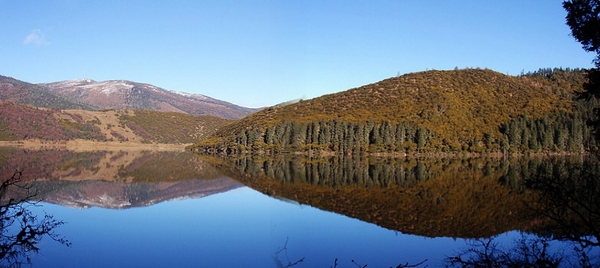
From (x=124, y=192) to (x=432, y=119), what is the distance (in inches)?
4010

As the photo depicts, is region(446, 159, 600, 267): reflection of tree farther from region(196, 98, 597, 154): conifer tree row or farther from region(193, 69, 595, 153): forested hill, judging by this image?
region(193, 69, 595, 153): forested hill

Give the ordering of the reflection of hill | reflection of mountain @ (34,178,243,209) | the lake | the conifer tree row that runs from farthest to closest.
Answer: the conifer tree row
reflection of mountain @ (34,178,243,209)
the reflection of hill
the lake

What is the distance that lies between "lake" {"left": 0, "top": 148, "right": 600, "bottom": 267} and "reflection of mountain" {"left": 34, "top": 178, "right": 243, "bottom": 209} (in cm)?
14

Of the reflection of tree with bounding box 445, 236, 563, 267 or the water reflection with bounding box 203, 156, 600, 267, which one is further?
the water reflection with bounding box 203, 156, 600, 267

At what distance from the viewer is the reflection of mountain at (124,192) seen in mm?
29745

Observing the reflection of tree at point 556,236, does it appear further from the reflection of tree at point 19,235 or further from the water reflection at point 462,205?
the reflection of tree at point 19,235

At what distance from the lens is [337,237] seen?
19.2 metres

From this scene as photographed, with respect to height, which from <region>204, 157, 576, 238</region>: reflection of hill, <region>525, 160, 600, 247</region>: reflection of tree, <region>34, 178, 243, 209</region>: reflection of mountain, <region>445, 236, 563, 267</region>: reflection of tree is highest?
<region>525, 160, 600, 247</region>: reflection of tree

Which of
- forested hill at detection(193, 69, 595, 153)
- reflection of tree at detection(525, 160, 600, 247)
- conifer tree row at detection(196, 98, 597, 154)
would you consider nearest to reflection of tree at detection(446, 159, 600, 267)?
reflection of tree at detection(525, 160, 600, 247)

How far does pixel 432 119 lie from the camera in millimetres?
125312

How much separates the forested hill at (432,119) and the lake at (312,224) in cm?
7420

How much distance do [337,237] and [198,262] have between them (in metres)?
6.14

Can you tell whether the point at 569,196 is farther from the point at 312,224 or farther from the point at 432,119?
the point at 432,119

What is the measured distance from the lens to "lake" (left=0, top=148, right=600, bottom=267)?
14.5 meters
